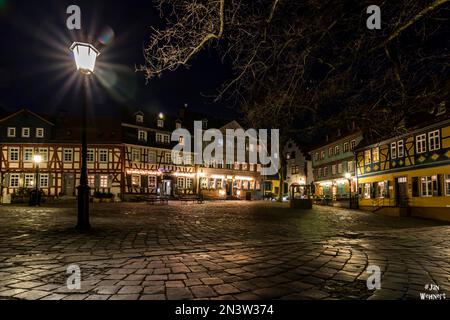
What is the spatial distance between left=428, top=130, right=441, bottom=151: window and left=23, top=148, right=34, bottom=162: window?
36.7m

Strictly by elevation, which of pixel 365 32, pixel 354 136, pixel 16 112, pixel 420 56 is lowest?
pixel 420 56

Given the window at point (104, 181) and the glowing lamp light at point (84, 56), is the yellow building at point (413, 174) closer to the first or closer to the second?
the glowing lamp light at point (84, 56)

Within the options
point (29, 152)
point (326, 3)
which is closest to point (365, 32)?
point (326, 3)

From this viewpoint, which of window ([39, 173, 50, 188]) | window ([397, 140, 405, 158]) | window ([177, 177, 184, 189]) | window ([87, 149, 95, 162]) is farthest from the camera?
window ([177, 177, 184, 189])

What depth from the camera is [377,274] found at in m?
3.99

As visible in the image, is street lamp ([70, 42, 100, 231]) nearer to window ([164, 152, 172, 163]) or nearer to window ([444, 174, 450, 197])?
window ([444, 174, 450, 197])

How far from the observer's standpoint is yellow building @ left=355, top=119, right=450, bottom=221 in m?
18.0

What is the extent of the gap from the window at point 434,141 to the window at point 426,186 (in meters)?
1.92

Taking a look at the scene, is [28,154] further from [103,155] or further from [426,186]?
[426,186]

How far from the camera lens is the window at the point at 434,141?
60.6ft

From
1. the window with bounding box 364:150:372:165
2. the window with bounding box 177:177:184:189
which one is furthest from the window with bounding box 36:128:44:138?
the window with bounding box 364:150:372:165

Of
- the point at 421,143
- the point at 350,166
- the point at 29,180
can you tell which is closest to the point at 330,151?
the point at 350,166
